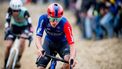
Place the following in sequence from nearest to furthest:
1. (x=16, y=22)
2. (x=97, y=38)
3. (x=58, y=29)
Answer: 1. (x=58, y=29)
2. (x=16, y=22)
3. (x=97, y=38)

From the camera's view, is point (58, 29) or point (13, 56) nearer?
point (58, 29)

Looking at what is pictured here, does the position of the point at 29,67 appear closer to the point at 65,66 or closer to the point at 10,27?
the point at 10,27

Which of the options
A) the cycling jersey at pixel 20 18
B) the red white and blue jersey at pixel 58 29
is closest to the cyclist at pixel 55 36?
the red white and blue jersey at pixel 58 29

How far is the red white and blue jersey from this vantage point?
10.3 m

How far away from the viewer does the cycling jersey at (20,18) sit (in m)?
12.8

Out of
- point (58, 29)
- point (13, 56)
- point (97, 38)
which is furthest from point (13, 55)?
point (97, 38)

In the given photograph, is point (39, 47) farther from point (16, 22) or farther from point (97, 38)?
point (97, 38)

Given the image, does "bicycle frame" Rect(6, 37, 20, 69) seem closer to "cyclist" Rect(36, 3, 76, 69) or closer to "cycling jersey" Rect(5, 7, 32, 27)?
"cycling jersey" Rect(5, 7, 32, 27)

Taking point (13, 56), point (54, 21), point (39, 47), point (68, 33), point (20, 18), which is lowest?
point (13, 56)

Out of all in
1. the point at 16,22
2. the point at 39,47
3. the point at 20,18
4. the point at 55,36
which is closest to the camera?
the point at 39,47

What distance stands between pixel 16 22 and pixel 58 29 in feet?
10.5

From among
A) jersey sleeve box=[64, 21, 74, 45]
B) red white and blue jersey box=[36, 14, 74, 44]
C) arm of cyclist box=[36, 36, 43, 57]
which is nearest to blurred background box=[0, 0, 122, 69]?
red white and blue jersey box=[36, 14, 74, 44]

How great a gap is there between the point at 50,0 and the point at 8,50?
16.6m

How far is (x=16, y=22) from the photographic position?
13.4m
